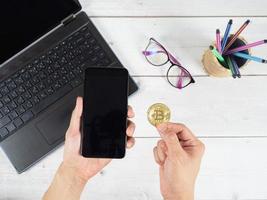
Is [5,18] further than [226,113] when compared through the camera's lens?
No

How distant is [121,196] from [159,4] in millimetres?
439

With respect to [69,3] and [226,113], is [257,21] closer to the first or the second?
[226,113]

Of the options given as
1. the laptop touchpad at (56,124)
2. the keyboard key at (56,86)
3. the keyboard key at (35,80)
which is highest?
the keyboard key at (35,80)

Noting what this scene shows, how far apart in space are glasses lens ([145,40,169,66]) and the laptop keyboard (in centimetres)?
10

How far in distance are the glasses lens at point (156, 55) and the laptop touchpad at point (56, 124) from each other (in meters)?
0.21

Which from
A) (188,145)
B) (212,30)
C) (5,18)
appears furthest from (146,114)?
(5,18)

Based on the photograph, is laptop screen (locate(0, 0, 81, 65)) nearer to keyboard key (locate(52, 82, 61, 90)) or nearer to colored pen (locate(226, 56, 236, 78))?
keyboard key (locate(52, 82, 61, 90))

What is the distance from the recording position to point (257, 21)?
92cm

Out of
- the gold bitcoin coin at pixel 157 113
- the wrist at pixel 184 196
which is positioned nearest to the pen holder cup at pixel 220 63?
the gold bitcoin coin at pixel 157 113

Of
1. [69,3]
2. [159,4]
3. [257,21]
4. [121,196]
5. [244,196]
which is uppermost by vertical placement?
[69,3]

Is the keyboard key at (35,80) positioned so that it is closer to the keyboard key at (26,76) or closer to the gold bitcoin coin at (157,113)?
the keyboard key at (26,76)

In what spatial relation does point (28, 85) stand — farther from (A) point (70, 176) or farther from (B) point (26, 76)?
(A) point (70, 176)

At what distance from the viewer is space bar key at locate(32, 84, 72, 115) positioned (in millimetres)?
858

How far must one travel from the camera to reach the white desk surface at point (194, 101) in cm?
89
